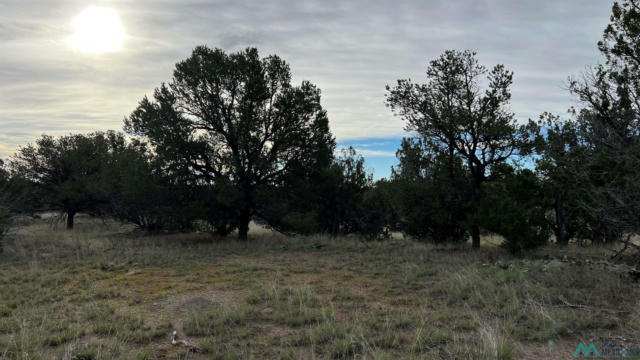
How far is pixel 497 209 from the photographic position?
42.7 ft

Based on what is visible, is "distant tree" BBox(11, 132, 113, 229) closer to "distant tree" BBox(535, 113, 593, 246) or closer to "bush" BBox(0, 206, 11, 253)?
"bush" BBox(0, 206, 11, 253)

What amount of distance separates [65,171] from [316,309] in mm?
31640

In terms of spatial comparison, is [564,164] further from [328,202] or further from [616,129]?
[328,202]

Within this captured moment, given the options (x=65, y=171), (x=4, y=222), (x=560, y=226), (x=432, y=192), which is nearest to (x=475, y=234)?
(x=432, y=192)

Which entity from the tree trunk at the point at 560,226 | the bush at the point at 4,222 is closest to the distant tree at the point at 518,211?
the tree trunk at the point at 560,226

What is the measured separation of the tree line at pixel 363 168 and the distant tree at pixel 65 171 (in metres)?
0.56

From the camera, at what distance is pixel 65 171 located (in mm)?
30328

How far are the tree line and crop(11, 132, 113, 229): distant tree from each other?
558mm

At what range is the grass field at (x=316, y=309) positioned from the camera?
551 cm

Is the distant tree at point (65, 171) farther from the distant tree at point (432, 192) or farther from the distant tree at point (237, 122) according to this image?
the distant tree at point (432, 192)

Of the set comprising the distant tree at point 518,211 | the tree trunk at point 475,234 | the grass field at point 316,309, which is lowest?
the grass field at point 316,309

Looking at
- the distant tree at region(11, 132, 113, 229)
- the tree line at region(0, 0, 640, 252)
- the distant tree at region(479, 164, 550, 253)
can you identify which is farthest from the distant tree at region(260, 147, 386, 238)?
the distant tree at region(11, 132, 113, 229)

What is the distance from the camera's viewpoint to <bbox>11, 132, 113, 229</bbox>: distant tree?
28.0m

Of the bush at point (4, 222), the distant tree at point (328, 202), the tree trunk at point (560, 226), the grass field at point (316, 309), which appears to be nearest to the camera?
the grass field at point (316, 309)
